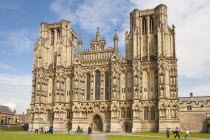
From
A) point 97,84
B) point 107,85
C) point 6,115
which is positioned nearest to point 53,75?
point 97,84

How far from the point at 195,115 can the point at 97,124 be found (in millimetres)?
23202

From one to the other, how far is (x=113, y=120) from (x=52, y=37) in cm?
2998

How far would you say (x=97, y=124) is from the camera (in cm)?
5809

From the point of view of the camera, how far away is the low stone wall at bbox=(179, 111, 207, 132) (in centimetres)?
5572

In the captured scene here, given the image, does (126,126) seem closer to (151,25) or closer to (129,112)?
(129,112)

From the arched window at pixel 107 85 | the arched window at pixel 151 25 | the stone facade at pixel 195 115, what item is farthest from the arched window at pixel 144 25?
the stone facade at pixel 195 115

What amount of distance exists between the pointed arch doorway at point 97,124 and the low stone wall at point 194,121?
19.2m

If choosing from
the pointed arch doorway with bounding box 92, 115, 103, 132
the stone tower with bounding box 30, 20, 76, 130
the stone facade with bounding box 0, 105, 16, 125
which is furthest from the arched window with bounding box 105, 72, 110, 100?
the stone facade with bounding box 0, 105, 16, 125

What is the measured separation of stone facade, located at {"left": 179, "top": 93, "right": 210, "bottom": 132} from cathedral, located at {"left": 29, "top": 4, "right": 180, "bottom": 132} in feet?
21.7

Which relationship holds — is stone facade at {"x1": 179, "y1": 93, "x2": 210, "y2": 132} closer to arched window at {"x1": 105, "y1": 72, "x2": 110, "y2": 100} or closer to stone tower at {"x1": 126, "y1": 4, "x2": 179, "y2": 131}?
stone tower at {"x1": 126, "y1": 4, "x2": 179, "y2": 131}

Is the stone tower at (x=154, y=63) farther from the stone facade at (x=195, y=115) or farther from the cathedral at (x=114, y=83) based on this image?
the stone facade at (x=195, y=115)

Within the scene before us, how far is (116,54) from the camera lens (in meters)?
58.2

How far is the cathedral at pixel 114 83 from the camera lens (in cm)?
5369

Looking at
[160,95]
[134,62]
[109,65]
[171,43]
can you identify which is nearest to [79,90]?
[109,65]
